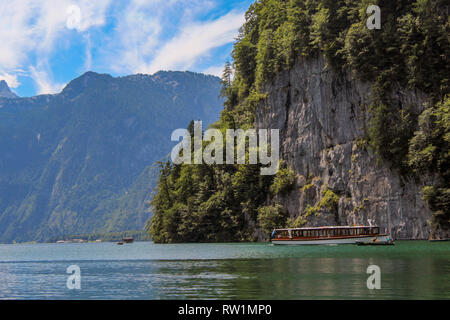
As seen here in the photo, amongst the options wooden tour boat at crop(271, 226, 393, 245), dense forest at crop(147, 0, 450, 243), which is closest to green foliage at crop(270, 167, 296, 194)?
dense forest at crop(147, 0, 450, 243)

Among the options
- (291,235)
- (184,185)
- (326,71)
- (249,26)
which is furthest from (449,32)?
(184,185)

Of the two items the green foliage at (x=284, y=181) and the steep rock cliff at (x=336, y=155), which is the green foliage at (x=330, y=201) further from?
the green foliage at (x=284, y=181)

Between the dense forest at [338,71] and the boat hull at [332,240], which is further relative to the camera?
the dense forest at [338,71]

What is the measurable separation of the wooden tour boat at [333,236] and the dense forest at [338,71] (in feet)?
27.3

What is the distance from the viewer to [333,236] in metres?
73.5

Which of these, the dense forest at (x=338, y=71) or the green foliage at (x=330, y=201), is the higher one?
the dense forest at (x=338, y=71)

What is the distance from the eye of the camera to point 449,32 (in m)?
71.1

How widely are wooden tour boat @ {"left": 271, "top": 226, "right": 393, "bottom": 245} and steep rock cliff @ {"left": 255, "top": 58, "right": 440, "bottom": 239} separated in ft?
17.2

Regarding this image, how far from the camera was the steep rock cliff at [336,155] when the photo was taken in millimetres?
73688

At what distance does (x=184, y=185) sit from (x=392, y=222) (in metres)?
57.1

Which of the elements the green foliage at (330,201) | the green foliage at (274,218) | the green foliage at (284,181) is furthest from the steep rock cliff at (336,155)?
the green foliage at (274,218)

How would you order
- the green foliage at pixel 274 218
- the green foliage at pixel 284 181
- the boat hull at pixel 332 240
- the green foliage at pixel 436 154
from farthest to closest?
the green foliage at pixel 284 181
the green foliage at pixel 274 218
the boat hull at pixel 332 240
the green foliage at pixel 436 154
